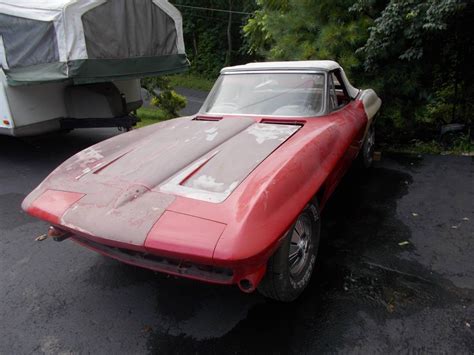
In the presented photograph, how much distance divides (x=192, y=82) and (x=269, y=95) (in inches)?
752

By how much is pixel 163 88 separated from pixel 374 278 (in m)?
7.83

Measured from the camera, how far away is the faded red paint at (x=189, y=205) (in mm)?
1897

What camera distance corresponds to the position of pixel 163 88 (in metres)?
9.36

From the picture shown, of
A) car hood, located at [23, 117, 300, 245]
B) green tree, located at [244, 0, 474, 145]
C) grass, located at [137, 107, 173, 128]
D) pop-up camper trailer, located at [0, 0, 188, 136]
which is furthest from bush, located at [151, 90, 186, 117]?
car hood, located at [23, 117, 300, 245]

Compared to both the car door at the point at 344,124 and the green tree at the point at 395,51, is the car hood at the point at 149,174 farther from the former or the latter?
the green tree at the point at 395,51

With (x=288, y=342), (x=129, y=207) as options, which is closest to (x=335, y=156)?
(x=288, y=342)

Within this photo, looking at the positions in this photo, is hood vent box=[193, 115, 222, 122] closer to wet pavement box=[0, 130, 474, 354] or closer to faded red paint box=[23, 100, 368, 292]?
faded red paint box=[23, 100, 368, 292]

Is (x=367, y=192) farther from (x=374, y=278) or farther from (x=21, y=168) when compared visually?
(x=21, y=168)

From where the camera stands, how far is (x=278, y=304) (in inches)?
99.6

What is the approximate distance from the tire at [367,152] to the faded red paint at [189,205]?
6.92 ft

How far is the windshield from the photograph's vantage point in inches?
147

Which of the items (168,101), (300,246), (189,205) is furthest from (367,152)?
(168,101)

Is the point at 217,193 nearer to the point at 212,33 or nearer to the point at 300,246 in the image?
the point at 300,246

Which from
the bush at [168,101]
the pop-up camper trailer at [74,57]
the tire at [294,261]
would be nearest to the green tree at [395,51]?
the pop-up camper trailer at [74,57]
